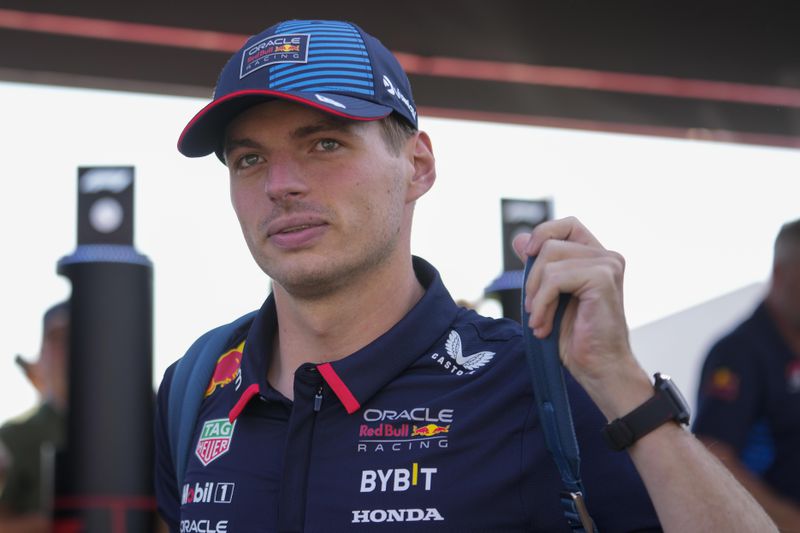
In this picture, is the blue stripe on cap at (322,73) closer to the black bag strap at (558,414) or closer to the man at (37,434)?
the black bag strap at (558,414)

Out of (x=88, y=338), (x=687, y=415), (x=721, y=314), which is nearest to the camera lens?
(x=687, y=415)

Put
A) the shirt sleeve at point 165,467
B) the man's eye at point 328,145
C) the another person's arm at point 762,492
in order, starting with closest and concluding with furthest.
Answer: the man's eye at point 328,145
the shirt sleeve at point 165,467
the another person's arm at point 762,492

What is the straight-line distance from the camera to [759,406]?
3.09m

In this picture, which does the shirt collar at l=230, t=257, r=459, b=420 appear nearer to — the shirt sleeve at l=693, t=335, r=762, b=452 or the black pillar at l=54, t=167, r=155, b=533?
the black pillar at l=54, t=167, r=155, b=533

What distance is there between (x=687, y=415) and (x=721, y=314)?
4.51 meters

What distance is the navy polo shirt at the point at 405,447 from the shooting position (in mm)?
1500

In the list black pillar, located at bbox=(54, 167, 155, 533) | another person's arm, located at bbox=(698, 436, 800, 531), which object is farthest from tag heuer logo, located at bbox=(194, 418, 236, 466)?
another person's arm, located at bbox=(698, 436, 800, 531)

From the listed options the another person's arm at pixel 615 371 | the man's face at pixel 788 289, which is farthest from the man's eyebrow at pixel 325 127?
the man's face at pixel 788 289

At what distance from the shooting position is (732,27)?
573cm

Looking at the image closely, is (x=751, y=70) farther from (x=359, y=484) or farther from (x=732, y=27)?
(x=359, y=484)

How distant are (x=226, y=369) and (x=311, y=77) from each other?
0.54m

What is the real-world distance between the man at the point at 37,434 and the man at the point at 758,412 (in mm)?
2218

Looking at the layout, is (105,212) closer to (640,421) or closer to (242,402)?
(242,402)

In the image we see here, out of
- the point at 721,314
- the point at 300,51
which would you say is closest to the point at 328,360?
the point at 300,51
